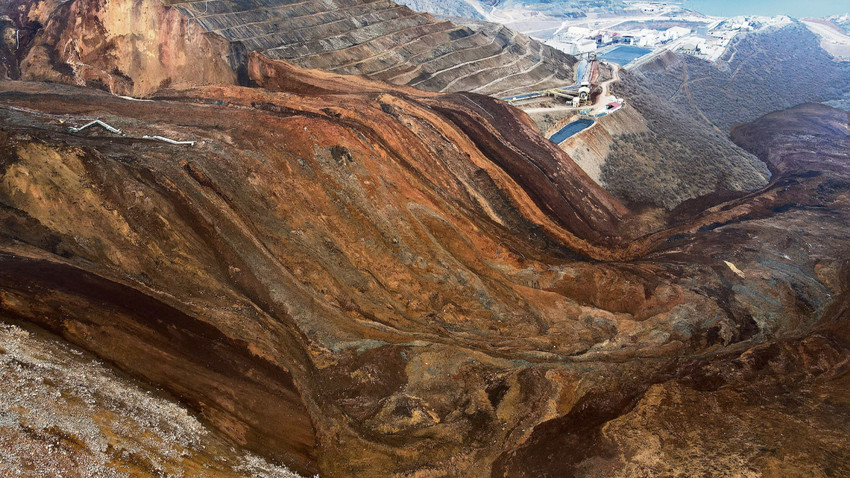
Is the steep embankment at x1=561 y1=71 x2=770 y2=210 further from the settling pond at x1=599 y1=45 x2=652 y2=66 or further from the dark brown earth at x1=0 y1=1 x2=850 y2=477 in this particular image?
the settling pond at x1=599 y1=45 x2=652 y2=66

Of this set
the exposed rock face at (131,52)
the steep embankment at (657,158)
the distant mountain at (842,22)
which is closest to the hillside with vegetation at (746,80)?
the steep embankment at (657,158)

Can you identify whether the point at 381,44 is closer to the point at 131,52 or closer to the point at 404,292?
the point at 131,52

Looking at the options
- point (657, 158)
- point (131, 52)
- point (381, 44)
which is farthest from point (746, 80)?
point (131, 52)

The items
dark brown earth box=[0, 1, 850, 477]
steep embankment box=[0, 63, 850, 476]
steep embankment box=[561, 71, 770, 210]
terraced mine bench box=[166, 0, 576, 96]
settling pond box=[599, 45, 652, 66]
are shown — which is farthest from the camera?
settling pond box=[599, 45, 652, 66]

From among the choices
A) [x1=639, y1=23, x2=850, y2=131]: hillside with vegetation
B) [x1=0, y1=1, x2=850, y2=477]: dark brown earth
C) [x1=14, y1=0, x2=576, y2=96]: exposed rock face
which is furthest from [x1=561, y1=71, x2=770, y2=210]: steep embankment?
[x1=639, y1=23, x2=850, y2=131]: hillside with vegetation

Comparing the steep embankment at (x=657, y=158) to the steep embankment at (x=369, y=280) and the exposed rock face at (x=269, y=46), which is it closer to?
the steep embankment at (x=369, y=280)

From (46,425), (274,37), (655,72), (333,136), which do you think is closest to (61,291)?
(46,425)
